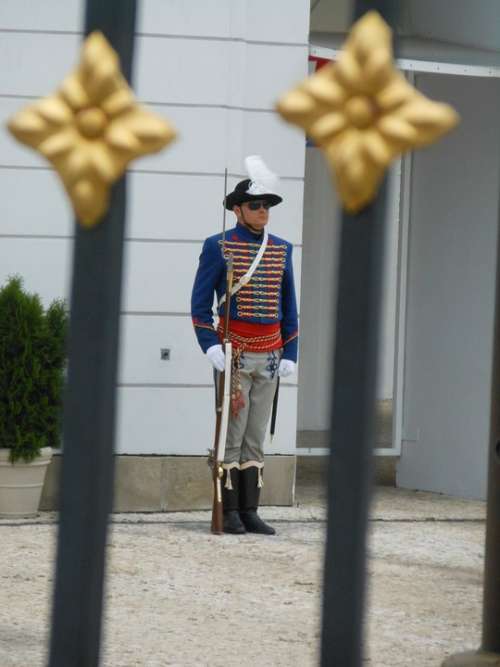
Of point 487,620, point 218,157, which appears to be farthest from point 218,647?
point 218,157

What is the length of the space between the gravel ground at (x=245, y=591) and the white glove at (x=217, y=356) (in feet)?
2.53

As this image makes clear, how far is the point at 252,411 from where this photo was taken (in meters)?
6.68

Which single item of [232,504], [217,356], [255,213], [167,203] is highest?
[167,203]

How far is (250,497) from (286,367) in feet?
2.05

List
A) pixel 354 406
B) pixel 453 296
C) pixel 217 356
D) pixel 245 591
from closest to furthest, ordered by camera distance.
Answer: pixel 354 406 → pixel 245 591 → pixel 217 356 → pixel 453 296

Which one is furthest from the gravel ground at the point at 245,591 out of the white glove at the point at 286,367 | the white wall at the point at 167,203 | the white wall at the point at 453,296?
the white wall at the point at 453,296

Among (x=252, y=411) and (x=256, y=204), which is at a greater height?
(x=256, y=204)

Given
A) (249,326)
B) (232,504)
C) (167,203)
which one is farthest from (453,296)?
(232,504)

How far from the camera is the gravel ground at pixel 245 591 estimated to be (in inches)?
171

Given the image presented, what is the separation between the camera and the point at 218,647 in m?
4.39

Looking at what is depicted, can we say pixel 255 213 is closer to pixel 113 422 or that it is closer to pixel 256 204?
pixel 256 204

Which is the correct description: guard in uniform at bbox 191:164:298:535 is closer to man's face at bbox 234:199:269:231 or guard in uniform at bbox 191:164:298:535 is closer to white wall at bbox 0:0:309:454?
man's face at bbox 234:199:269:231

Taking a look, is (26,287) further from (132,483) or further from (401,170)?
(401,170)

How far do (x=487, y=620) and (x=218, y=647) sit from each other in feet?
4.70
